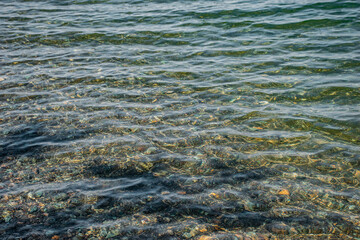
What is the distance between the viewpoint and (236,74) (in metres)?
8.13

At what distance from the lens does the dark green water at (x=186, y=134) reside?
3.78m

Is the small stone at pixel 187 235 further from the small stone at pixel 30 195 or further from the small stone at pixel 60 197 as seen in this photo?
the small stone at pixel 30 195

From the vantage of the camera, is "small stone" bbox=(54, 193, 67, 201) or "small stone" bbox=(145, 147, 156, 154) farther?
"small stone" bbox=(145, 147, 156, 154)

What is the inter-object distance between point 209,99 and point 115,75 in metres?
3.07

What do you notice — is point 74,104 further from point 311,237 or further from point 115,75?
point 311,237

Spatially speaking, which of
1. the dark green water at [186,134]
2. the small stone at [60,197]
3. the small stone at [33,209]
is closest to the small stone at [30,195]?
the dark green water at [186,134]

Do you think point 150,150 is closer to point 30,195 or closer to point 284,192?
point 30,195

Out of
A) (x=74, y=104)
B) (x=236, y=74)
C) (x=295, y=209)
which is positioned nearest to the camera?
(x=295, y=209)

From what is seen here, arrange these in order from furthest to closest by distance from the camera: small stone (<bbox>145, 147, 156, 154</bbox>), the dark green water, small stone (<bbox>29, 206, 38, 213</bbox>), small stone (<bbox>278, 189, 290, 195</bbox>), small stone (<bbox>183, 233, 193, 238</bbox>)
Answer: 1. small stone (<bbox>145, 147, 156, 154</bbox>)
2. small stone (<bbox>278, 189, 290, 195</bbox>)
3. small stone (<bbox>29, 206, 38, 213</bbox>)
4. the dark green water
5. small stone (<bbox>183, 233, 193, 238</bbox>)

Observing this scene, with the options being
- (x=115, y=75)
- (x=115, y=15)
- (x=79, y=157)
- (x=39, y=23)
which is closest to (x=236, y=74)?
(x=115, y=75)

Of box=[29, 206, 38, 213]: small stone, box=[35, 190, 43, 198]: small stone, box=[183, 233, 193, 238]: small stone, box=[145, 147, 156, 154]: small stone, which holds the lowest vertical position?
box=[183, 233, 193, 238]: small stone

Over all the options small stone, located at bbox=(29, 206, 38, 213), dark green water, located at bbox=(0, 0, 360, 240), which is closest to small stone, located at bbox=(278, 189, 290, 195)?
dark green water, located at bbox=(0, 0, 360, 240)

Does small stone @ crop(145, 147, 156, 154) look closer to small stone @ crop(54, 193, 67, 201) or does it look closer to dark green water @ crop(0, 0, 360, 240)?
dark green water @ crop(0, 0, 360, 240)

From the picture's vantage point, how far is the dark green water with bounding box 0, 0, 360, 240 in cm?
378
